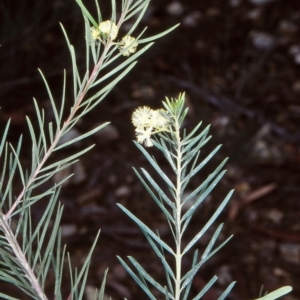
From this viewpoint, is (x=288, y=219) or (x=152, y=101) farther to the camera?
(x=152, y=101)

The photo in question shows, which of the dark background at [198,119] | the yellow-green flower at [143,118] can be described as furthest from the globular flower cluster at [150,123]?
the dark background at [198,119]

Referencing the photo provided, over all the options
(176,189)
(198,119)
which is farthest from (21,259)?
(198,119)

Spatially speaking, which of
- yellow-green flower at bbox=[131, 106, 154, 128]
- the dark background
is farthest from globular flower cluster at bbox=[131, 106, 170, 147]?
the dark background

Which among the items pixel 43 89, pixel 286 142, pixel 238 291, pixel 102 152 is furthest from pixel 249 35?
pixel 238 291

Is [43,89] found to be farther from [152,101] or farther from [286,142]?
[286,142]

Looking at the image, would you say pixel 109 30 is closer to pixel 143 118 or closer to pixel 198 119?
pixel 143 118

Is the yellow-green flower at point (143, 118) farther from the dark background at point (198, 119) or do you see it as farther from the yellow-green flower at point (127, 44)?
the dark background at point (198, 119)
